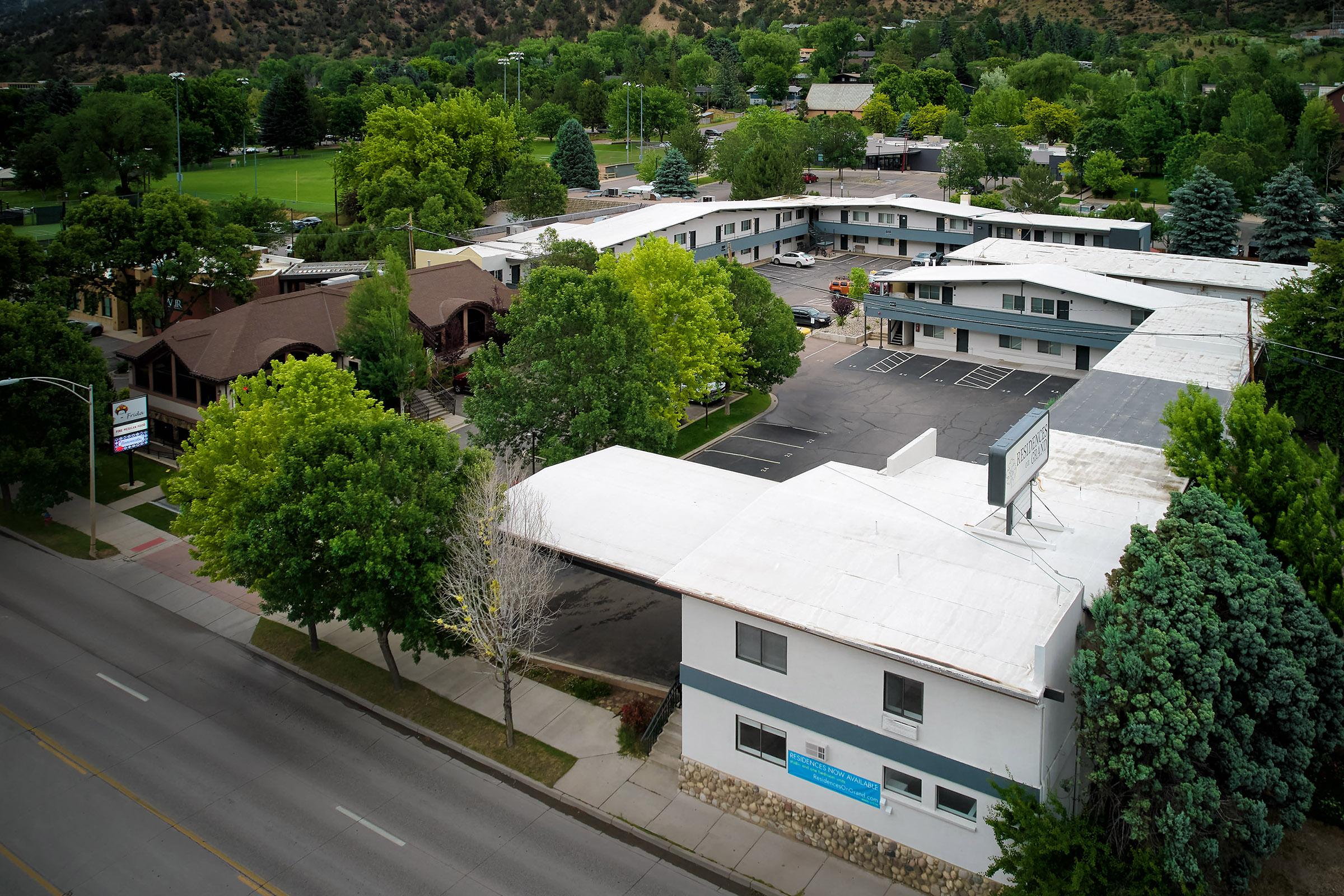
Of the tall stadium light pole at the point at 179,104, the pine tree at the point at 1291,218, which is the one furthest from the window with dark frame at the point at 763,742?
the tall stadium light pole at the point at 179,104

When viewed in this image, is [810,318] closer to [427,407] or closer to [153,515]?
[427,407]

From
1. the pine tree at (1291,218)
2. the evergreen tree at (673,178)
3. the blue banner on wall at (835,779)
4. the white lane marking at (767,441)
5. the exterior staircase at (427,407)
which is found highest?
the evergreen tree at (673,178)

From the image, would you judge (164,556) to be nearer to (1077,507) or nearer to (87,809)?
(87,809)

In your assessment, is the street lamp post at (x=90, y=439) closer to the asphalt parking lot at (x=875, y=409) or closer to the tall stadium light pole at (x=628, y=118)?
the asphalt parking lot at (x=875, y=409)

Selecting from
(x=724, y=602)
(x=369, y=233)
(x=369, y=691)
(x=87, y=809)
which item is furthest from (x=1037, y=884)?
(x=369, y=233)

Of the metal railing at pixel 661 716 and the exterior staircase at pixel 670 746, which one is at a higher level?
the metal railing at pixel 661 716
